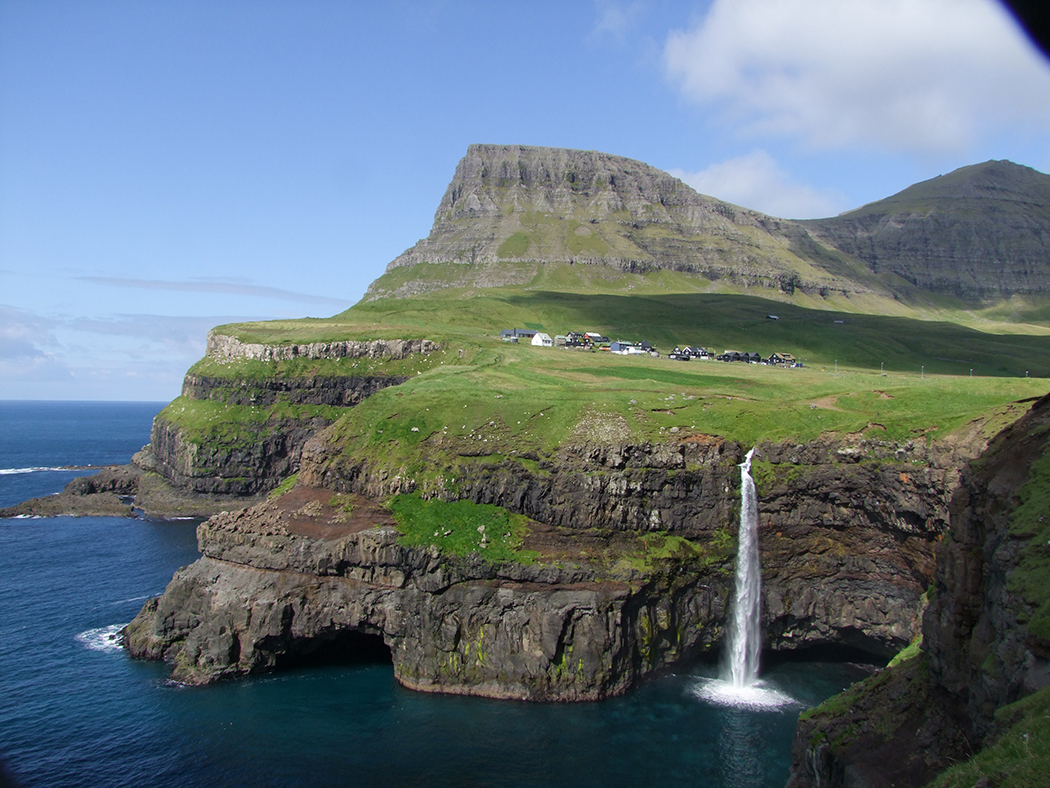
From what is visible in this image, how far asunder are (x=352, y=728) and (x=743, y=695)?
2597 cm

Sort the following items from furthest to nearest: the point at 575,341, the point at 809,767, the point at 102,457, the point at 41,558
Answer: the point at 102,457 < the point at 575,341 < the point at 41,558 < the point at 809,767

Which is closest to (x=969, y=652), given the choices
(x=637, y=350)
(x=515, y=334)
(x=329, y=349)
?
(x=637, y=350)

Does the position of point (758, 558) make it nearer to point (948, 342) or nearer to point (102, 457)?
point (948, 342)

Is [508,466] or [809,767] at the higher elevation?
[508,466]

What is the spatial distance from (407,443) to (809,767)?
41882 mm

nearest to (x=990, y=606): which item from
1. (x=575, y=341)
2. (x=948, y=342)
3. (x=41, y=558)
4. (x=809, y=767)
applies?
(x=809, y=767)

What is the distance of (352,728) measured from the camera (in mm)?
44969

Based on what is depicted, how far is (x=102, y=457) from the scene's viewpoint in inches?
6663

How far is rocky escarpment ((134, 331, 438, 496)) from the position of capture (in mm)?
112625

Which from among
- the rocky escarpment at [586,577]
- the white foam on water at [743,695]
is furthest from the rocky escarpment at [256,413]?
the white foam on water at [743,695]

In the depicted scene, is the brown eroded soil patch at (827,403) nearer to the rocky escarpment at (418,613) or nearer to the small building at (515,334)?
the rocky escarpment at (418,613)

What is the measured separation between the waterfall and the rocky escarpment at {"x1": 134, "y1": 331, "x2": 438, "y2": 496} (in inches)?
2736

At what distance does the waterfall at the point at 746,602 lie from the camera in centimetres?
5272

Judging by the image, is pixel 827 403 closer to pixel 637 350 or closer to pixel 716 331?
pixel 637 350
